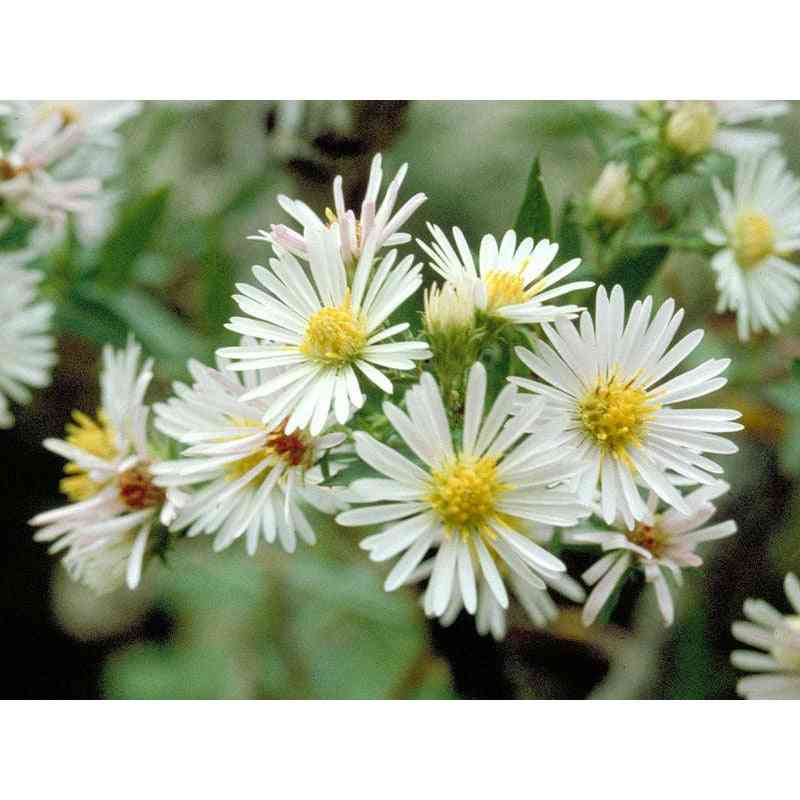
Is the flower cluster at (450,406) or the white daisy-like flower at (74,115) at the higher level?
the white daisy-like flower at (74,115)

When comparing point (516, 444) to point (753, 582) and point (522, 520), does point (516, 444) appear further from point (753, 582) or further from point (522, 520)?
point (753, 582)

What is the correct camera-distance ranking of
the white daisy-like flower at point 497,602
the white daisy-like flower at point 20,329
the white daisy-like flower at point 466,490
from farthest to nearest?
the white daisy-like flower at point 20,329 → the white daisy-like flower at point 497,602 → the white daisy-like flower at point 466,490

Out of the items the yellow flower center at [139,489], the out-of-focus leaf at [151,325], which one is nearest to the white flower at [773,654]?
the yellow flower center at [139,489]

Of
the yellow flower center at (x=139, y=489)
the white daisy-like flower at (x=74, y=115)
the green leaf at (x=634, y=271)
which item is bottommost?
the yellow flower center at (x=139, y=489)

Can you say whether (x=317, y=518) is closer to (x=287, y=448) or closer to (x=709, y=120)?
(x=287, y=448)

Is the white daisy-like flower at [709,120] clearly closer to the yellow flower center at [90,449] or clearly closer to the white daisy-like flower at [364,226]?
the white daisy-like flower at [364,226]

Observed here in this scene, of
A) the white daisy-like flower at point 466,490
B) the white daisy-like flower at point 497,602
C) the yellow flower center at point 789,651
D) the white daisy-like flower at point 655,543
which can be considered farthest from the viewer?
the white daisy-like flower at point 497,602

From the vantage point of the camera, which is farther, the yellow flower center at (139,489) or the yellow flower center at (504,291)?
the yellow flower center at (139,489)

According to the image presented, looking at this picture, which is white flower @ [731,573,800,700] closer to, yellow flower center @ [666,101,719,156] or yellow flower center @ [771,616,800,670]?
yellow flower center @ [771,616,800,670]

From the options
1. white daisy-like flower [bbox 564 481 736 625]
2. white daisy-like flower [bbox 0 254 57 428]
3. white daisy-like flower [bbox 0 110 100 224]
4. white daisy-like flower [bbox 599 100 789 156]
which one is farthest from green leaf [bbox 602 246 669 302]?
white daisy-like flower [bbox 0 254 57 428]
